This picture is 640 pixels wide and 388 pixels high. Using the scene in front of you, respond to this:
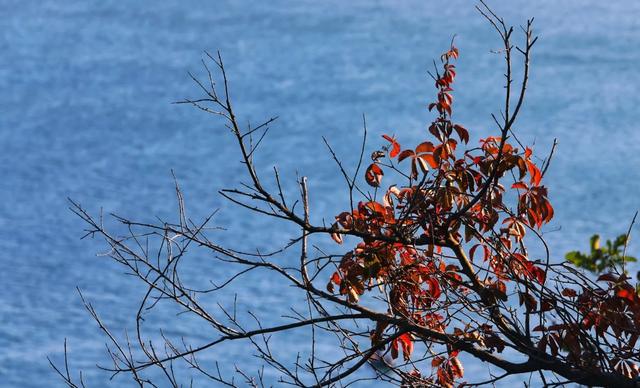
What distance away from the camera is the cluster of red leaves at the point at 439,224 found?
2.84 metres

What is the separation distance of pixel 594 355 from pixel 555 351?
0.39 feet

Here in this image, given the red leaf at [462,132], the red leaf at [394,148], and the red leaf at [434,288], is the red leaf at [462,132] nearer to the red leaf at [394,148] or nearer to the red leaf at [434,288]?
the red leaf at [394,148]

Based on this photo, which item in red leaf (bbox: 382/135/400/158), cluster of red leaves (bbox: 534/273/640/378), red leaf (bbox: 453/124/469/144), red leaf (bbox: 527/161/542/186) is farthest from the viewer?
red leaf (bbox: 382/135/400/158)

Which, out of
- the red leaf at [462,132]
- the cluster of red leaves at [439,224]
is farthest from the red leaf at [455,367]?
the red leaf at [462,132]

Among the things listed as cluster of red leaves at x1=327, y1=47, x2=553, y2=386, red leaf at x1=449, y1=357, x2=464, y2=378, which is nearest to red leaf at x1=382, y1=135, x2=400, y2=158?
cluster of red leaves at x1=327, y1=47, x2=553, y2=386

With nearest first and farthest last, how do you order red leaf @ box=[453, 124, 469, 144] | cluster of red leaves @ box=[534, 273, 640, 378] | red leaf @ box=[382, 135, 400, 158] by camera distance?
1. cluster of red leaves @ box=[534, 273, 640, 378]
2. red leaf @ box=[453, 124, 469, 144]
3. red leaf @ box=[382, 135, 400, 158]

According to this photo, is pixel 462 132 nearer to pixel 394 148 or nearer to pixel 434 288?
pixel 394 148

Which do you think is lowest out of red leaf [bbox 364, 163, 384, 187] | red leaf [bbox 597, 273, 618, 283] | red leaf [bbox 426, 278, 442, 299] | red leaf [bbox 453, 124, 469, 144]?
red leaf [bbox 597, 273, 618, 283]

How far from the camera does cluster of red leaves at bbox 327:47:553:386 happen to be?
2.84 m

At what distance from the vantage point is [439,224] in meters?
2.93

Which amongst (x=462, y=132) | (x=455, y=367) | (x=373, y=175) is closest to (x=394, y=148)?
(x=373, y=175)

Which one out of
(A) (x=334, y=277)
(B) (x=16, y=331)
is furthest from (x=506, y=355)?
(A) (x=334, y=277)

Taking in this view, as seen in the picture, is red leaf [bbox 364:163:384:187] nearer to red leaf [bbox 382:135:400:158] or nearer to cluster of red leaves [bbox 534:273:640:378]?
red leaf [bbox 382:135:400:158]

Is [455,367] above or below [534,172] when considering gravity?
below
